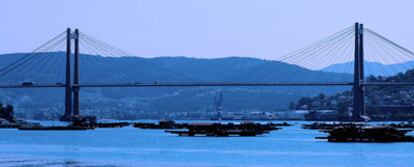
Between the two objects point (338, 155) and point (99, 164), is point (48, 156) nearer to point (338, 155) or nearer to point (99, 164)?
point (99, 164)

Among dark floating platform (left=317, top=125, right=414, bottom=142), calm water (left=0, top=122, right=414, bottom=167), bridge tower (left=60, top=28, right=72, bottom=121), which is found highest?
bridge tower (left=60, top=28, right=72, bottom=121)

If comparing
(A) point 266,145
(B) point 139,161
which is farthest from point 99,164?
(A) point 266,145

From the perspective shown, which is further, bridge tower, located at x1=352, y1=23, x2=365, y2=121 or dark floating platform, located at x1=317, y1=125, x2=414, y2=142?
bridge tower, located at x1=352, y1=23, x2=365, y2=121

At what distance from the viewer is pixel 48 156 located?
249 ft

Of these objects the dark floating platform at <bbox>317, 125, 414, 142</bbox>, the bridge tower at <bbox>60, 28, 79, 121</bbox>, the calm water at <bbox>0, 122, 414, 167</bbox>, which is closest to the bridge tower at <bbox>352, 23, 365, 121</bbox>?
the bridge tower at <bbox>60, 28, 79, 121</bbox>

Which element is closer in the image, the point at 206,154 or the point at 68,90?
the point at 206,154

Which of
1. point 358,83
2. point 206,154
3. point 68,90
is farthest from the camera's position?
point 68,90

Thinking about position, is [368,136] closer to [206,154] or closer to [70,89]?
[206,154]

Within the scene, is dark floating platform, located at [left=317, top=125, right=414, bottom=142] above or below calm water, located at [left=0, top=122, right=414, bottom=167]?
above

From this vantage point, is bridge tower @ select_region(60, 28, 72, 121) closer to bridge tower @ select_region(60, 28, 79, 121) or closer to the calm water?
bridge tower @ select_region(60, 28, 79, 121)

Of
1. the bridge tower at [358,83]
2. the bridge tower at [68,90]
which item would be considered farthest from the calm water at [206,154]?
the bridge tower at [68,90]

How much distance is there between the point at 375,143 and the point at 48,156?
32811 millimetres

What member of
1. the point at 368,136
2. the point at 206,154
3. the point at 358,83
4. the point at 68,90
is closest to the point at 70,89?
the point at 68,90

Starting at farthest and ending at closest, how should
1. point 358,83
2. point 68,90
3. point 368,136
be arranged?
point 68,90 → point 358,83 → point 368,136
